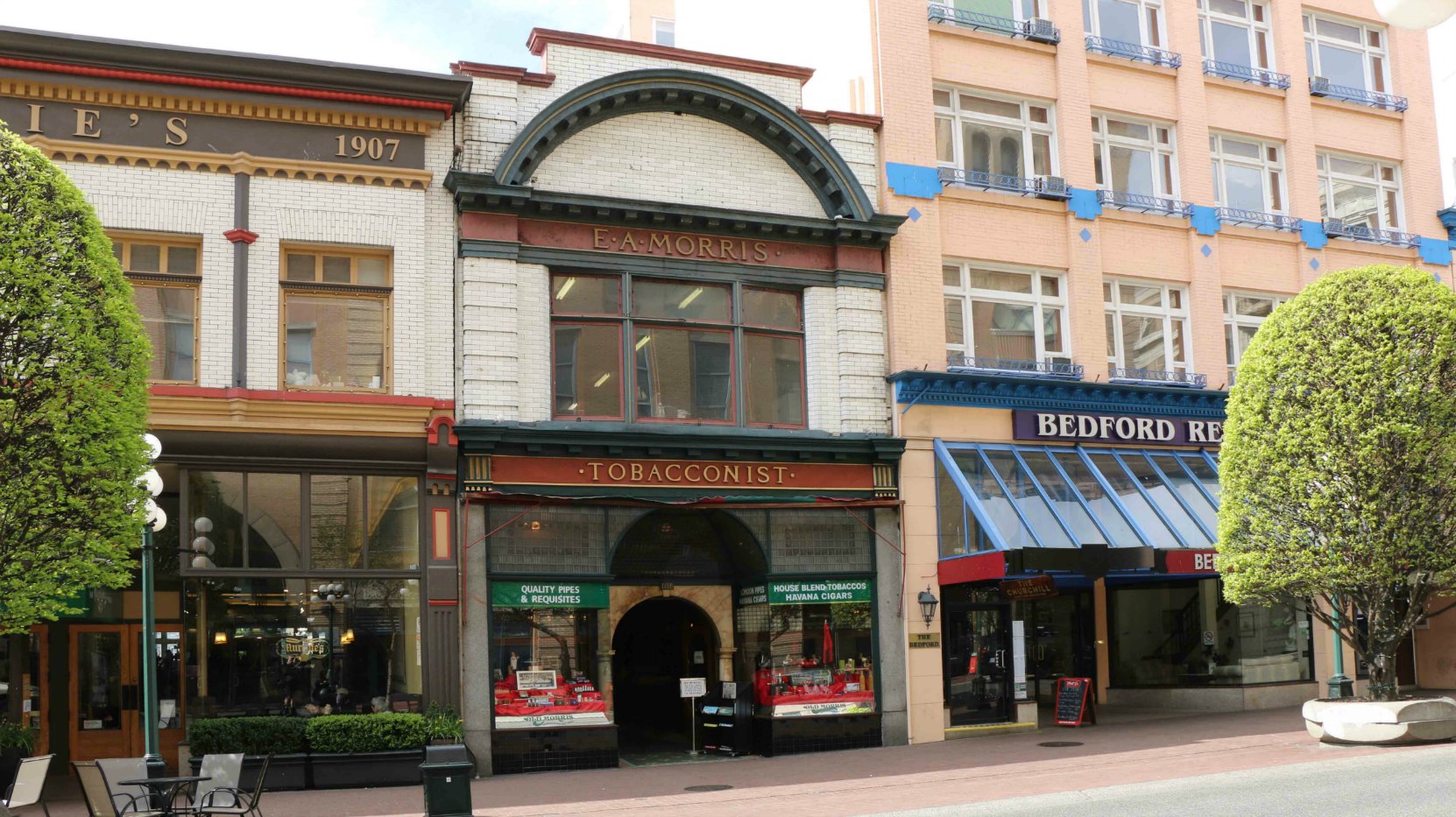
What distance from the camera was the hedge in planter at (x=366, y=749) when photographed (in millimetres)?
17609

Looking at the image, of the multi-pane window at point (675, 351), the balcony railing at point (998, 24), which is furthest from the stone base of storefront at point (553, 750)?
the balcony railing at point (998, 24)

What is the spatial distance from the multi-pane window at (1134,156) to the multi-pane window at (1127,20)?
1.65 metres

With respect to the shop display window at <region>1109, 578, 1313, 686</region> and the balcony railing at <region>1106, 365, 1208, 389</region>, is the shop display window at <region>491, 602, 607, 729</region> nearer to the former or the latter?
the balcony railing at <region>1106, 365, 1208, 389</region>

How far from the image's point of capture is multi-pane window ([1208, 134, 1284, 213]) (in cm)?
2605

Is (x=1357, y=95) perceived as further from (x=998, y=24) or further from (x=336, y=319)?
(x=336, y=319)

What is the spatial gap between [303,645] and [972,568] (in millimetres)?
9949

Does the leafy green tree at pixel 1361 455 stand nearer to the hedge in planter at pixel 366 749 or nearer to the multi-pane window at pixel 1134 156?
the multi-pane window at pixel 1134 156

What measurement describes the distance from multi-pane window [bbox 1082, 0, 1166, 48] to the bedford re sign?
10280 millimetres

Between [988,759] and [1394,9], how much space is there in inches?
594

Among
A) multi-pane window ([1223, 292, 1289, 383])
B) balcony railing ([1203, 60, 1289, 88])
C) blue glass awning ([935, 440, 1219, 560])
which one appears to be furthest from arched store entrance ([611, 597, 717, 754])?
balcony railing ([1203, 60, 1289, 88])

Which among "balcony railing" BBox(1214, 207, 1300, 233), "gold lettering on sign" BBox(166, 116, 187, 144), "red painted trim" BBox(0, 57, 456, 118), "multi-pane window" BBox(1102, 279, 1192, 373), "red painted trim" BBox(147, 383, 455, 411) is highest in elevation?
"red painted trim" BBox(0, 57, 456, 118)

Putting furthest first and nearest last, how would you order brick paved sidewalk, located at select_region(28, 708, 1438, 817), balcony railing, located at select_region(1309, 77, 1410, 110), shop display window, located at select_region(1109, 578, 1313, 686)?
balcony railing, located at select_region(1309, 77, 1410, 110) < shop display window, located at select_region(1109, 578, 1313, 686) < brick paved sidewalk, located at select_region(28, 708, 1438, 817)

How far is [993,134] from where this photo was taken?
24.3 meters

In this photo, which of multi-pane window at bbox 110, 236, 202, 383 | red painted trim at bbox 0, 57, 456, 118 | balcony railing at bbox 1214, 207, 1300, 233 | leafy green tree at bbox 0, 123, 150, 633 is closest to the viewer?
leafy green tree at bbox 0, 123, 150, 633
